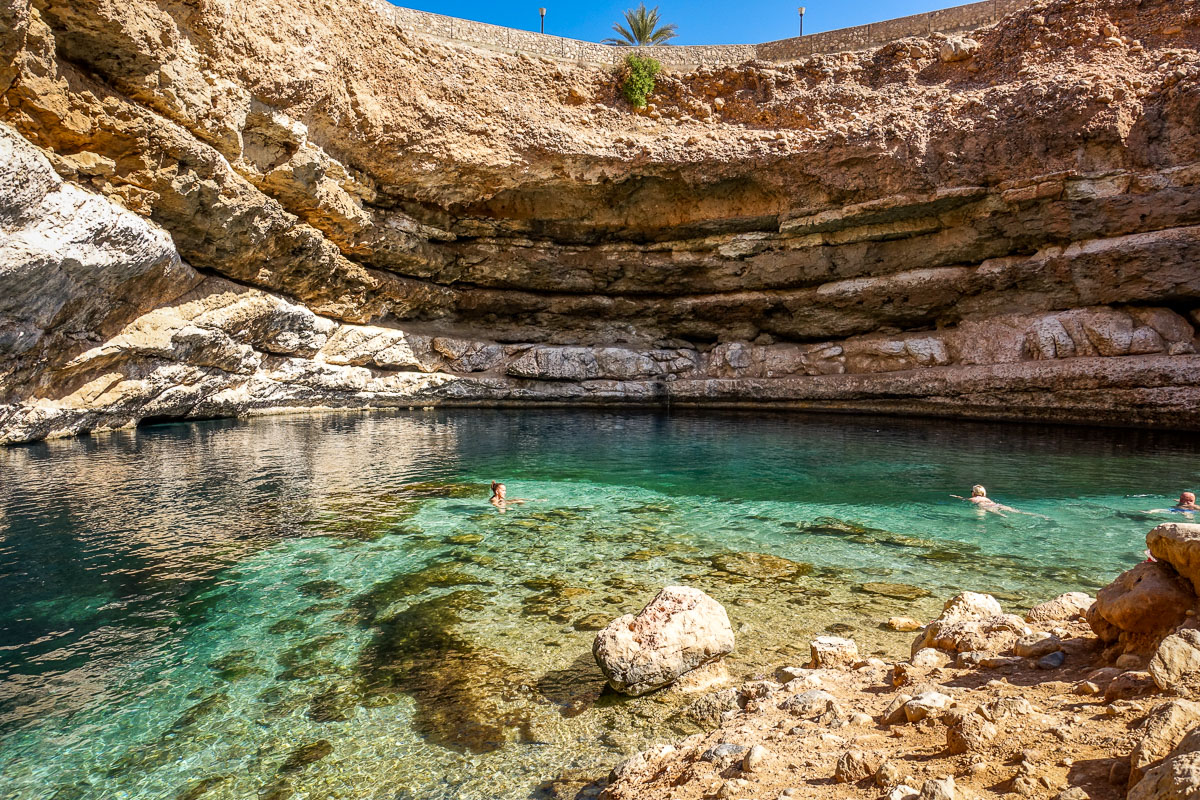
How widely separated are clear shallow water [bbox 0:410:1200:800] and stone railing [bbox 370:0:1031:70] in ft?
45.1

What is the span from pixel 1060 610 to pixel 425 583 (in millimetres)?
4675

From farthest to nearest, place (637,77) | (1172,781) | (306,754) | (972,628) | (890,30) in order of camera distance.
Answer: (637,77) → (890,30) → (972,628) → (306,754) → (1172,781)

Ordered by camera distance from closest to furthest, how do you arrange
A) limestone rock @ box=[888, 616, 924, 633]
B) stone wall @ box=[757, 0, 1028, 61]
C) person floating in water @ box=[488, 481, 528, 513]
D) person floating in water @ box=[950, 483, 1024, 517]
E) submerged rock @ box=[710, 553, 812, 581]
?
limestone rock @ box=[888, 616, 924, 633] < submerged rock @ box=[710, 553, 812, 581] < person floating in water @ box=[950, 483, 1024, 517] < person floating in water @ box=[488, 481, 528, 513] < stone wall @ box=[757, 0, 1028, 61]

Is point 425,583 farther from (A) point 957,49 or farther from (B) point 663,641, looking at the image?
(A) point 957,49

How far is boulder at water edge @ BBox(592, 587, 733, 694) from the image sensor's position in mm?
3756

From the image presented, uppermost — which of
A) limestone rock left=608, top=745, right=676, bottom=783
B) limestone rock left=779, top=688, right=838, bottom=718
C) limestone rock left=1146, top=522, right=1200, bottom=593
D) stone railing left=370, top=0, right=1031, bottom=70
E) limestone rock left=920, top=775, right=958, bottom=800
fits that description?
stone railing left=370, top=0, right=1031, bottom=70

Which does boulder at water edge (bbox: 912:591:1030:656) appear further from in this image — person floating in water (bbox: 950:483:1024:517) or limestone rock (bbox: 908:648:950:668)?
person floating in water (bbox: 950:483:1024:517)

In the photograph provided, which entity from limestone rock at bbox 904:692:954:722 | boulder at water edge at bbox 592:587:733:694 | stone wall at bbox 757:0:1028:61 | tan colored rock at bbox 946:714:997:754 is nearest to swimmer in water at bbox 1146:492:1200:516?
boulder at water edge at bbox 592:587:733:694

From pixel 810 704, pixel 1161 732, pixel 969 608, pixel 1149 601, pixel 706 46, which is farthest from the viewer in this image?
pixel 706 46

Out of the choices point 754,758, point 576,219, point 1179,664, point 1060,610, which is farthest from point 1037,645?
point 576,219

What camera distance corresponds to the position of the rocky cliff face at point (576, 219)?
12.2 m

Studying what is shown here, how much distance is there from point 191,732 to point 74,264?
11196mm

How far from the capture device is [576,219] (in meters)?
21.9

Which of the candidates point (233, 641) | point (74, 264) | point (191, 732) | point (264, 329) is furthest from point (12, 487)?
point (264, 329)
